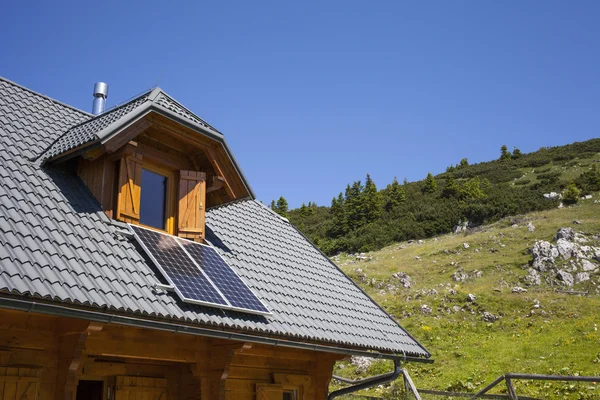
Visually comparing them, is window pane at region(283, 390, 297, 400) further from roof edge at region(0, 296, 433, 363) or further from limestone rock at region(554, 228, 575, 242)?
limestone rock at region(554, 228, 575, 242)

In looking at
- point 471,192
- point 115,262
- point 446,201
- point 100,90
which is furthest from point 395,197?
point 115,262

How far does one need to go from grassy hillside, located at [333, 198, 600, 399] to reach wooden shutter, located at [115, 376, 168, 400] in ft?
→ 39.7

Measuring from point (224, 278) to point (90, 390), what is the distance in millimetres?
2479

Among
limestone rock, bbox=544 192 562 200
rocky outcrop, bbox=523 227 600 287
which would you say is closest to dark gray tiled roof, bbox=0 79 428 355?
rocky outcrop, bbox=523 227 600 287

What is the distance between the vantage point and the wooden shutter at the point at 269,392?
9.40 m

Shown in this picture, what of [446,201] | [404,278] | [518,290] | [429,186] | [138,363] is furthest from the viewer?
[429,186]

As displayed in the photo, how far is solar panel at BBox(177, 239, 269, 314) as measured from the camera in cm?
820

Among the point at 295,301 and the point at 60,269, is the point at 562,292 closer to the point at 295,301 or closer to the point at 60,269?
the point at 295,301

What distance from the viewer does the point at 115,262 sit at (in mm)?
7426

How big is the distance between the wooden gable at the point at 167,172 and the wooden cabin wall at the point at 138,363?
1.98 meters

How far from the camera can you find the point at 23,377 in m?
6.38

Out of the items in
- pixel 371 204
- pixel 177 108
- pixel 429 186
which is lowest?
pixel 177 108

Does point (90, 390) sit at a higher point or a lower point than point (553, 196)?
lower

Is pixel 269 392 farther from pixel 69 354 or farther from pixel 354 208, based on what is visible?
pixel 354 208
